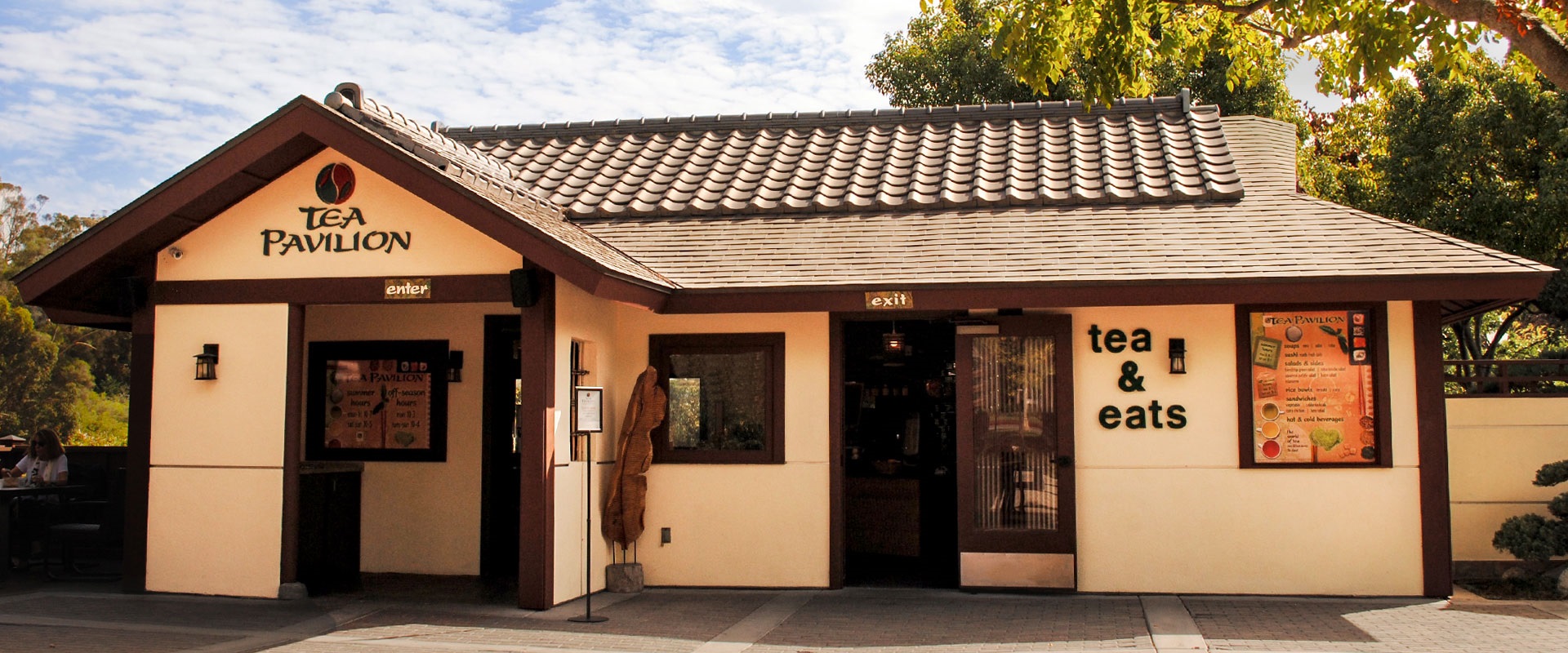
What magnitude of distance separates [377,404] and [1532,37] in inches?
374

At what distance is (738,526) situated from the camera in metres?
10.3

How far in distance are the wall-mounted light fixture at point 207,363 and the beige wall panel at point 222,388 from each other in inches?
1.7

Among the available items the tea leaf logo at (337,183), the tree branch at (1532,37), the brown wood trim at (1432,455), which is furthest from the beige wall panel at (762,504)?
the tree branch at (1532,37)

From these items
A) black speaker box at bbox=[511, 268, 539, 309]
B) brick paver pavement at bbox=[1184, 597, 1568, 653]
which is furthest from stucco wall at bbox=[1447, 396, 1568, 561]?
black speaker box at bbox=[511, 268, 539, 309]

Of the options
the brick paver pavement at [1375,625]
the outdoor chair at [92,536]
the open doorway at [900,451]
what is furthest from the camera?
the open doorway at [900,451]

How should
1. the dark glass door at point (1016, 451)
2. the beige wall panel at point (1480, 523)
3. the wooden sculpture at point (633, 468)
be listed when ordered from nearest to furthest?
the dark glass door at point (1016, 451)
the wooden sculpture at point (633, 468)
the beige wall panel at point (1480, 523)

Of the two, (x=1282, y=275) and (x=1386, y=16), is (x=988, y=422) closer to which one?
(x=1282, y=275)

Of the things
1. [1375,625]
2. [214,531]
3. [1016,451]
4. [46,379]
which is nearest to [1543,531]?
[1375,625]

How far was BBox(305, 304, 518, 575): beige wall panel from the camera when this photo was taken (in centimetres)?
1134

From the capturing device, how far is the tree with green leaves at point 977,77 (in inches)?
773

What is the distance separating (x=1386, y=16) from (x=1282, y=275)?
1.93 m

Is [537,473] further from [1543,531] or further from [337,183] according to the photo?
[1543,531]

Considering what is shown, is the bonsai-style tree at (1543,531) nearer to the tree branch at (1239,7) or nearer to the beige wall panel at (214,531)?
the tree branch at (1239,7)

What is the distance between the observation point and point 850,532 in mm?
12406
